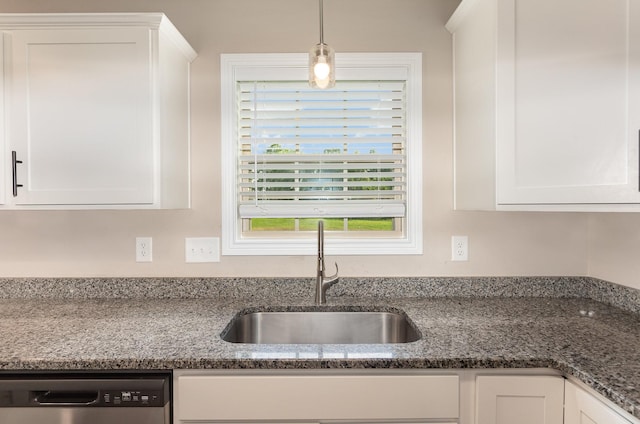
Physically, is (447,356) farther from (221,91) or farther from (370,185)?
(221,91)

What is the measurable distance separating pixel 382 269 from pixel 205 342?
94 cm

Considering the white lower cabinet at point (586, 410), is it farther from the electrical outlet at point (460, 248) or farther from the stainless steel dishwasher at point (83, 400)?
the stainless steel dishwasher at point (83, 400)

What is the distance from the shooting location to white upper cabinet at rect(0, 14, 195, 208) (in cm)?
152

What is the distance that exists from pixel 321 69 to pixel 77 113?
97 centimetres

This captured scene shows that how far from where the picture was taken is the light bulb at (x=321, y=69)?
1312 mm

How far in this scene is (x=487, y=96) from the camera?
1518 mm

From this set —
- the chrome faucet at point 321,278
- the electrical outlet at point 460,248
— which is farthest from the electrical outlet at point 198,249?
the electrical outlet at point 460,248

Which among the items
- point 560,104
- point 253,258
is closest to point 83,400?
point 253,258

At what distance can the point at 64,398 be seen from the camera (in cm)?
117

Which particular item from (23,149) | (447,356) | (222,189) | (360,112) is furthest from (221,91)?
(447,356)

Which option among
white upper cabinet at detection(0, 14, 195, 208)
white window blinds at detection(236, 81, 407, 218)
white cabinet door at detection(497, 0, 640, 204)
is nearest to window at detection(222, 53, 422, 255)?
white window blinds at detection(236, 81, 407, 218)

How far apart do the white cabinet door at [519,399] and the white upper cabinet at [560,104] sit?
588 mm

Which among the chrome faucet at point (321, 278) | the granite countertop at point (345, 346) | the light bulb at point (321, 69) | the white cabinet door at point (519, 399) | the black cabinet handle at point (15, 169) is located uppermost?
the light bulb at point (321, 69)

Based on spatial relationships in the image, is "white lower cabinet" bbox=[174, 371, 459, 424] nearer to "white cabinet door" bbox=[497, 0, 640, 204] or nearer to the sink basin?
the sink basin
